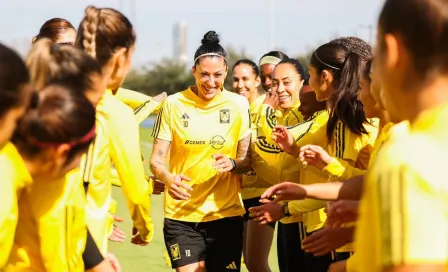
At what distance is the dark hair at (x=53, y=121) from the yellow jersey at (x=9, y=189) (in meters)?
0.07

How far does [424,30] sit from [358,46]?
3.48 metres

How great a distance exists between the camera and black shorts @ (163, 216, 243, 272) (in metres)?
6.32

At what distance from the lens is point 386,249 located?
179 centimetres

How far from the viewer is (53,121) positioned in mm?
2881

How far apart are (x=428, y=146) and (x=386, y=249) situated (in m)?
0.25

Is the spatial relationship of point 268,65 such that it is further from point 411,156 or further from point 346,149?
point 411,156

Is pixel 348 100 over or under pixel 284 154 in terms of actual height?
over

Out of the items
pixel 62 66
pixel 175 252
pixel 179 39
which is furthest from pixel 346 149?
pixel 179 39

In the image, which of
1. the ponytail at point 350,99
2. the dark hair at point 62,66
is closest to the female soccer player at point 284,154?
the ponytail at point 350,99

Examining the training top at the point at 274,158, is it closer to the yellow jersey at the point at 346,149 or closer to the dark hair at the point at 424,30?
the yellow jersey at the point at 346,149

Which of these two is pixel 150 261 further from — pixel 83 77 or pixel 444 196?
pixel 444 196

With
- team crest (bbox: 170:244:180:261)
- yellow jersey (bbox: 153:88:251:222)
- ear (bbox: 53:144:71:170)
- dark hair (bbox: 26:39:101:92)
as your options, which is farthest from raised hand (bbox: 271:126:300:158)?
ear (bbox: 53:144:71:170)

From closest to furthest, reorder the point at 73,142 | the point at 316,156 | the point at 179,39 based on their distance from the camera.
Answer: the point at 73,142 < the point at 316,156 < the point at 179,39

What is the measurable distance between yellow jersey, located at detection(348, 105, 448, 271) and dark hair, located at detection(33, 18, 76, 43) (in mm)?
4251
